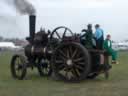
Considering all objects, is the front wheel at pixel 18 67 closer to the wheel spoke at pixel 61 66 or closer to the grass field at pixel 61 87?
the grass field at pixel 61 87

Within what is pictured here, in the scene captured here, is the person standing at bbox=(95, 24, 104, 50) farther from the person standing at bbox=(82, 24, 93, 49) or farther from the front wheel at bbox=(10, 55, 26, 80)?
the front wheel at bbox=(10, 55, 26, 80)

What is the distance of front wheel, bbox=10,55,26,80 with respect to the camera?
13.5 meters

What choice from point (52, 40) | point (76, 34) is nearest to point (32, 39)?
point (52, 40)

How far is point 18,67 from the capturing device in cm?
1377

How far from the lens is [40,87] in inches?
457

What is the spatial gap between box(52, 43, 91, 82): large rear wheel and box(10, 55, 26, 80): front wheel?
3.42 feet

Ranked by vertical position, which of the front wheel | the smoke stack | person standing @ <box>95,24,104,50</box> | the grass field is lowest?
the grass field

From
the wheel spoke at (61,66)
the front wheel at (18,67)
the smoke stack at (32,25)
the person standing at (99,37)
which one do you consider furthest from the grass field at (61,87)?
the smoke stack at (32,25)

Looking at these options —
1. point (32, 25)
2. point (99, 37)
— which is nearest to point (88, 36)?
point (99, 37)

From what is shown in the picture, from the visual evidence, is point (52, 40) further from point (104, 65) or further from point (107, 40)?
point (107, 40)

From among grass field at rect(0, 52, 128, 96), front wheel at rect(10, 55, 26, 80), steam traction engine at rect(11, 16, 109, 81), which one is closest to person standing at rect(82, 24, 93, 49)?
steam traction engine at rect(11, 16, 109, 81)

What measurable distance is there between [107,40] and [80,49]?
13.8ft

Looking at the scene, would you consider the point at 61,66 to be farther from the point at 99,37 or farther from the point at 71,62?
the point at 99,37

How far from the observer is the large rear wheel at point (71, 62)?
12.3 metres
